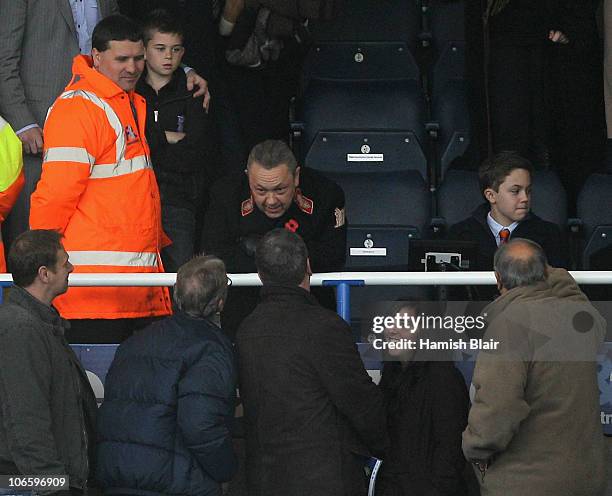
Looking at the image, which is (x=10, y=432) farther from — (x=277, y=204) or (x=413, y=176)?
(x=413, y=176)

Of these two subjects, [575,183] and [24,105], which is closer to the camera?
[24,105]

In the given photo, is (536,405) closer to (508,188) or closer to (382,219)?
(508,188)

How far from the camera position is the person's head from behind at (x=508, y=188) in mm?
6090

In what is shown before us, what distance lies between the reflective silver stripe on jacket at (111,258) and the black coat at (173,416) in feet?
3.16

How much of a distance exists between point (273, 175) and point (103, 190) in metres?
0.72

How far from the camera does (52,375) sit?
473cm

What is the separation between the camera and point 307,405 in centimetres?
475

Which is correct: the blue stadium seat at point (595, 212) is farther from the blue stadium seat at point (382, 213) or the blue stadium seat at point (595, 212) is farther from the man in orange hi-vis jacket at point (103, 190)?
the man in orange hi-vis jacket at point (103, 190)

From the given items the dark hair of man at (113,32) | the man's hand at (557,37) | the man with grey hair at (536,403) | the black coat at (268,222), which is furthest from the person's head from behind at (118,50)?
the man's hand at (557,37)

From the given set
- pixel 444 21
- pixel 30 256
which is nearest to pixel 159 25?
pixel 30 256

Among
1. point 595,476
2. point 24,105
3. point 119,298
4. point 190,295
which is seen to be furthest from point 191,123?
point 595,476

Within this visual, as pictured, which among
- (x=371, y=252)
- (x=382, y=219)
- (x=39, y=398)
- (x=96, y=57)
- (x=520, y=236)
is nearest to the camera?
(x=39, y=398)

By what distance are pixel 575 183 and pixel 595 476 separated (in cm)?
299

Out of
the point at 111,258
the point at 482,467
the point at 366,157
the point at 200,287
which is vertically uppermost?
the point at 366,157
